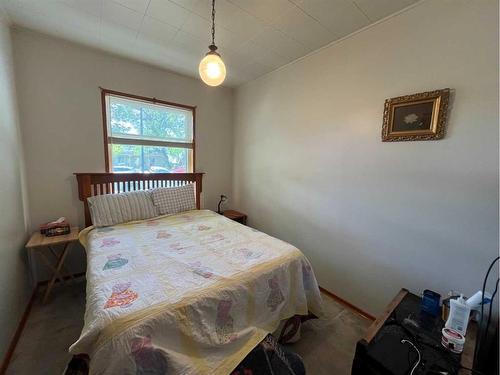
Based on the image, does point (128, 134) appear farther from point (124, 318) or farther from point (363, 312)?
point (363, 312)

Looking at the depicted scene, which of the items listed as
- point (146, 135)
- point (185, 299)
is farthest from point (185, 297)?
point (146, 135)

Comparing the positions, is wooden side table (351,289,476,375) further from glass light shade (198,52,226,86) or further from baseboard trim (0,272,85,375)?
baseboard trim (0,272,85,375)

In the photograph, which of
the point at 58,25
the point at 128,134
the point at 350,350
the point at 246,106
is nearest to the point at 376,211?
the point at 350,350

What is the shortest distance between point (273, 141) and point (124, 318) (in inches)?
93.8

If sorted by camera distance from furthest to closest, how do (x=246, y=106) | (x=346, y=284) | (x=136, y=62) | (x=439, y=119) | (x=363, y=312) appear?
(x=246, y=106)
(x=136, y=62)
(x=346, y=284)
(x=363, y=312)
(x=439, y=119)

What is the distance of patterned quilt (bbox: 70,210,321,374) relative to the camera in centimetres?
93

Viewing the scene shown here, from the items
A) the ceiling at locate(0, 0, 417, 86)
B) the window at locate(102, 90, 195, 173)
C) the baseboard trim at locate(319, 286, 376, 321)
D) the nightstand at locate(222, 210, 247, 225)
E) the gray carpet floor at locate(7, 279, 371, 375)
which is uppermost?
the ceiling at locate(0, 0, 417, 86)

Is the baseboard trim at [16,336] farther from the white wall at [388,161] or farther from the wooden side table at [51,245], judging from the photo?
the white wall at [388,161]

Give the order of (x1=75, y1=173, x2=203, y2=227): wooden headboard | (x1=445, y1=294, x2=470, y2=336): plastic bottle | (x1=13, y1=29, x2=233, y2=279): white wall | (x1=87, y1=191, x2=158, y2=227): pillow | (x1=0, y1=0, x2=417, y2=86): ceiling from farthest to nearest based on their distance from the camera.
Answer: (x1=75, y1=173, x2=203, y2=227): wooden headboard → (x1=87, y1=191, x2=158, y2=227): pillow → (x1=13, y1=29, x2=233, y2=279): white wall → (x1=0, y1=0, x2=417, y2=86): ceiling → (x1=445, y1=294, x2=470, y2=336): plastic bottle

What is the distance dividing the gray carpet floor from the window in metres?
1.46

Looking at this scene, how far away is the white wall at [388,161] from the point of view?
53.1 inches

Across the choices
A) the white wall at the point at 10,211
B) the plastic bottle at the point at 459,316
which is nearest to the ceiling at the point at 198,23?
the white wall at the point at 10,211

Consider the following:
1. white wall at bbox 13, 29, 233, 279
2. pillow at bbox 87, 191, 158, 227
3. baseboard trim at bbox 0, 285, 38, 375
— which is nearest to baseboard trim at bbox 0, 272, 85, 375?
baseboard trim at bbox 0, 285, 38, 375

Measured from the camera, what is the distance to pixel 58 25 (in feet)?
6.26
